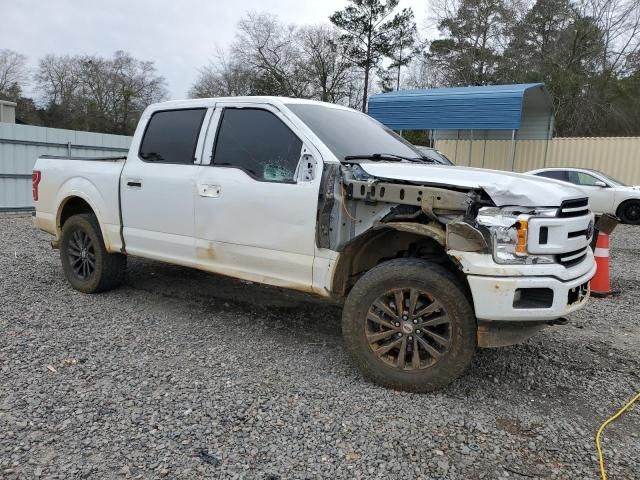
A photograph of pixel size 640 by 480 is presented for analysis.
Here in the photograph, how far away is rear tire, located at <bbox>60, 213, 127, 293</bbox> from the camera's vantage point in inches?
210

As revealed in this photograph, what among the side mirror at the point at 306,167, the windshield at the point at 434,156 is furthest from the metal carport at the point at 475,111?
the side mirror at the point at 306,167

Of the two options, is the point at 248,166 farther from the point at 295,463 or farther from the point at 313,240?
the point at 295,463

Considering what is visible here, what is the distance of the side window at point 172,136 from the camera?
4.53m

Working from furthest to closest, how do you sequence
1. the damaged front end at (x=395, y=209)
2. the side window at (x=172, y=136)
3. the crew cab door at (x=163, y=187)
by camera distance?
the side window at (x=172, y=136) → the crew cab door at (x=163, y=187) → the damaged front end at (x=395, y=209)

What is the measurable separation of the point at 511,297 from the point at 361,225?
1103mm

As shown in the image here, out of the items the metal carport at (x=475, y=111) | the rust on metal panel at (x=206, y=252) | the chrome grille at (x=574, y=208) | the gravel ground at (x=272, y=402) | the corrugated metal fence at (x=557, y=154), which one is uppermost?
the metal carport at (x=475, y=111)

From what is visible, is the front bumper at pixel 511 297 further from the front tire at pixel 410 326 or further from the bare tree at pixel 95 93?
the bare tree at pixel 95 93

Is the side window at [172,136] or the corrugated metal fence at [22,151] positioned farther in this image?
the corrugated metal fence at [22,151]

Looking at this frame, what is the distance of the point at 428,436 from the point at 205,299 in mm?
3249

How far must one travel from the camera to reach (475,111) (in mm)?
17031

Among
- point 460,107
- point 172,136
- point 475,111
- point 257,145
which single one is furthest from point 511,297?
point 460,107

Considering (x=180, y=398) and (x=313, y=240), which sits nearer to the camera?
(x=180, y=398)

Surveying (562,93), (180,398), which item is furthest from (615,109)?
(180,398)

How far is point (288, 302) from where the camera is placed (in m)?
5.44
